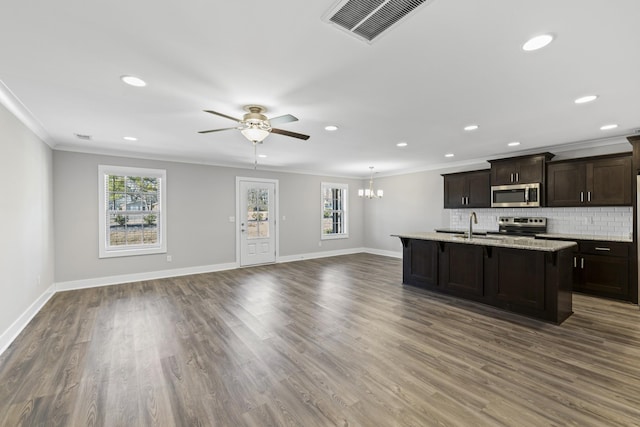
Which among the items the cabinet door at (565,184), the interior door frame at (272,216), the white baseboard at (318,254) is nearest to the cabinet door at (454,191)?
the cabinet door at (565,184)

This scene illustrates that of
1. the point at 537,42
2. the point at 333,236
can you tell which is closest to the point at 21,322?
the point at 537,42

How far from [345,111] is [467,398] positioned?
9.71 feet

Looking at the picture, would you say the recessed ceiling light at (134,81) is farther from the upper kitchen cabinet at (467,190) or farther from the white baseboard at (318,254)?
the upper kitchen cabinet at (467,190)

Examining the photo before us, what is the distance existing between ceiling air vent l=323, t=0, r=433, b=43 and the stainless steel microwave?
16.1 ft

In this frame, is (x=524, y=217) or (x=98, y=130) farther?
(x=524, y=217)

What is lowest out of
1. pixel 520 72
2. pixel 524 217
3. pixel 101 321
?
pixel 101 321

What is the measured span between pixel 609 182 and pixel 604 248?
106cm

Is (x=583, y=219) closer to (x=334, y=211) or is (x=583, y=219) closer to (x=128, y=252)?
(x=334, y=211)

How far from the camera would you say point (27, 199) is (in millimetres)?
3533

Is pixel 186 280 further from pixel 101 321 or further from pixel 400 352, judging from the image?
pixel 400 352

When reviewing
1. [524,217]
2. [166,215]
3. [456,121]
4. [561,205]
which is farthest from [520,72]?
[166,215]

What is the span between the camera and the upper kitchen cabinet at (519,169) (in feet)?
16.6

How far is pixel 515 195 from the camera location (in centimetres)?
534

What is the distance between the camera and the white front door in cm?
686
